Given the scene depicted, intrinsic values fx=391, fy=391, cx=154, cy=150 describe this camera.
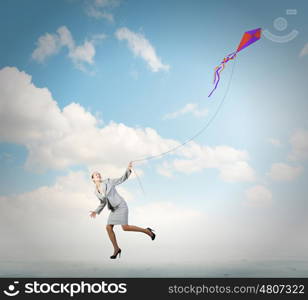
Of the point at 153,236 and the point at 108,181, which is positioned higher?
the point at 108,181

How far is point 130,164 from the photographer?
5.85m

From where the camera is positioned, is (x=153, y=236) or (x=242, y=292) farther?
(x=153, y=236)

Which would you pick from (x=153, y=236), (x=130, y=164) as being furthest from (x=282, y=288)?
(x=130, y=164)

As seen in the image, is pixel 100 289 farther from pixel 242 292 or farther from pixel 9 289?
pixel 242 292

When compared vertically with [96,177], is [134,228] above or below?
below

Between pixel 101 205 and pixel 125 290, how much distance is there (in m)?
1.28

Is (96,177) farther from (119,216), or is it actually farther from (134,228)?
(134,228)

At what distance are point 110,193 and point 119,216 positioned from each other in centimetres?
37

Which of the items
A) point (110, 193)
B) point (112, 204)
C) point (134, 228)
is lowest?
point (134, 228)

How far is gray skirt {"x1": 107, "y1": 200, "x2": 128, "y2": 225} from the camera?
583 centimetres

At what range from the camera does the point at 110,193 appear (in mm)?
5879

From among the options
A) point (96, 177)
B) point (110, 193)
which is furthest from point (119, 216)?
point (96, 177)

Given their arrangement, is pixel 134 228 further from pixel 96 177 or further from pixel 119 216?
pixel 96 177

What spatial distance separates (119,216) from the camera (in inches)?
230
